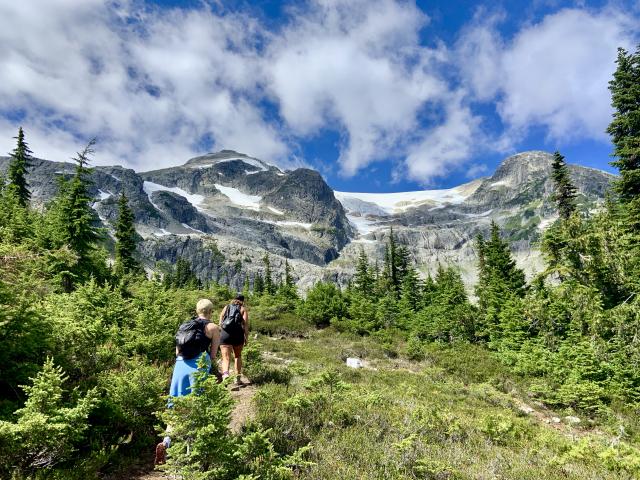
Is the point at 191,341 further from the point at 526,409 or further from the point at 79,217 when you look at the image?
the point at 79,217

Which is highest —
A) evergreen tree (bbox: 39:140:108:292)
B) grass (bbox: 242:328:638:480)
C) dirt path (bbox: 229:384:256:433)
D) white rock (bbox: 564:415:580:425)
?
evergreen tree (bbox: 39:140:108:292)

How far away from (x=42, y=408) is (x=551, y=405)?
49.6 ft

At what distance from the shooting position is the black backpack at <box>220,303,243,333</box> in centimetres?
841

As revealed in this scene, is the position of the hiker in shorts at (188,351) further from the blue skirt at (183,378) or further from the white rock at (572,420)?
the white rock at (572,420)

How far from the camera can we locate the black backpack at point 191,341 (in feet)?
18.1

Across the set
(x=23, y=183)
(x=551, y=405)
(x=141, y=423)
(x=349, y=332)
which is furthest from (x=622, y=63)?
(x=23, y=183)

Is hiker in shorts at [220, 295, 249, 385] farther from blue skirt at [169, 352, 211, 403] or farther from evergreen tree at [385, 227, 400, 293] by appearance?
evergreen tree at [385, 227, 400, 293]

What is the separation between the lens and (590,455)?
6594 millimetres

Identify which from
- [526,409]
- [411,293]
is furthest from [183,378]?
[411,293]

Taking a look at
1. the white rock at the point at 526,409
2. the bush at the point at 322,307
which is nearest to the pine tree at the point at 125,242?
the bush at the point at 322,307

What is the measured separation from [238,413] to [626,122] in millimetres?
22316

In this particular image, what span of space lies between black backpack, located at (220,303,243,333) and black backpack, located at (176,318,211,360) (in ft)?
8.89

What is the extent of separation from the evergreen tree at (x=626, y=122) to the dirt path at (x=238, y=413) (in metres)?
20.2

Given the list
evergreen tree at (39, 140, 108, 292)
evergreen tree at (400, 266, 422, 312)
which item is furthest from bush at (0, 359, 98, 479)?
evergreen tree at (400, 266, 422, 312)
